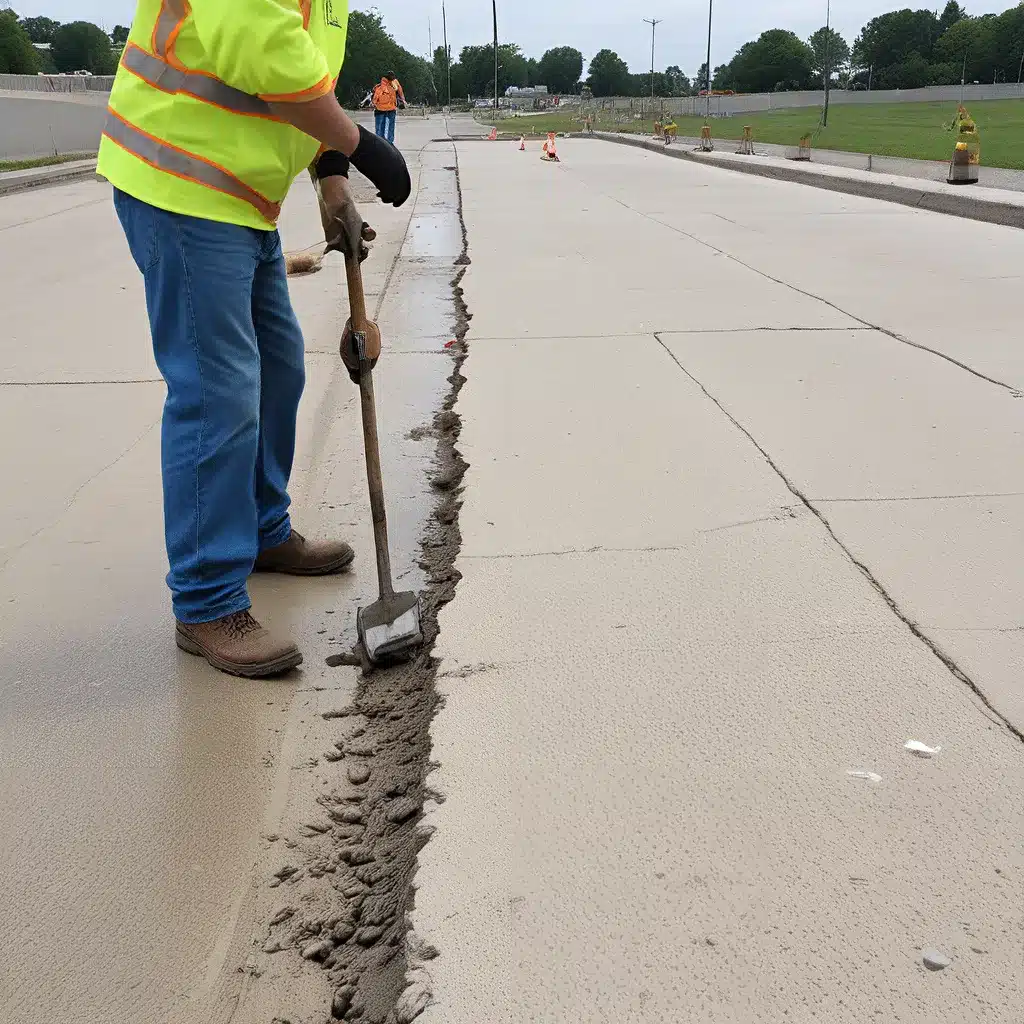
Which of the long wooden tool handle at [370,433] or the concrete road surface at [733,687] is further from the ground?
the long wooden tool handle at [370,433]

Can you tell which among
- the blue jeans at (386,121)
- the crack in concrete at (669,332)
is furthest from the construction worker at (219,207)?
the blue jeans at (386,121)

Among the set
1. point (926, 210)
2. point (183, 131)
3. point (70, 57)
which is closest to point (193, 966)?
point (183, 131)

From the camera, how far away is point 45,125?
95.5 feet

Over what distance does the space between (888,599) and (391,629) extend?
1285 millimetres

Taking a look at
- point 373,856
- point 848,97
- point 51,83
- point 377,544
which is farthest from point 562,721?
point 848,97

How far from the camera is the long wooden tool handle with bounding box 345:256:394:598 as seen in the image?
8.67ft

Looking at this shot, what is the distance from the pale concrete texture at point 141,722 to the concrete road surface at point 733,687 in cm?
31

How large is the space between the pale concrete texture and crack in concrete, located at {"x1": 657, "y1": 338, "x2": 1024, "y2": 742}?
1.25 metres

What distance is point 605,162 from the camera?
2139 centimetres

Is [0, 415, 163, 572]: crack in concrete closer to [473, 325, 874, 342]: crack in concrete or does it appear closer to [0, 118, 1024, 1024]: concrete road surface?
[0, 118, 1024, 1024]: concrete road surface

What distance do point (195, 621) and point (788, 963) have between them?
5.38 ft

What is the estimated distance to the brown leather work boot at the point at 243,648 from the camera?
264 centimetres

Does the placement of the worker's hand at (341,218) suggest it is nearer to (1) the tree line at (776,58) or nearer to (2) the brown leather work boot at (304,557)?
(2) the brown leather work boot at (304,557)

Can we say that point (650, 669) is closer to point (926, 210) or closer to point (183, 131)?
point (183, 131)
